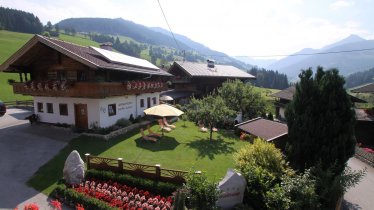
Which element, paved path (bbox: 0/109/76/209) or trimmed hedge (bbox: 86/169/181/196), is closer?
paved path (bbox: 0/109/76/209)

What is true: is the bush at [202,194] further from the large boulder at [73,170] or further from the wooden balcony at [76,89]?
the wooden balcony at [76,89]

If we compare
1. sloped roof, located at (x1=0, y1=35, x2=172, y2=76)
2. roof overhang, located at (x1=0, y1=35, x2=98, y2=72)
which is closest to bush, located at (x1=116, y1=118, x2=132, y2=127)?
sloped roof, located at (x1=0, y1=35, x2=172, y2=76)

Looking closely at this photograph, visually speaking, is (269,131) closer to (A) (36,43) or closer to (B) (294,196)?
(B) (294,196)

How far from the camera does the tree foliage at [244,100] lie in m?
31.9

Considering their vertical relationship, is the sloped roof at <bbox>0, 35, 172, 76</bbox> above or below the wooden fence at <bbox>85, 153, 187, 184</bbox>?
above

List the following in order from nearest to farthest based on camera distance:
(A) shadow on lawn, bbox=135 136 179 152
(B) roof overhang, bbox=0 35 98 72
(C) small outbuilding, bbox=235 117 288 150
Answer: (C) small outbuilding, bbox=235 117 288 150
(A) shadow on lawn, bbox=135 136 179 152
(B) roof overhang, bbox=0 35 98 72

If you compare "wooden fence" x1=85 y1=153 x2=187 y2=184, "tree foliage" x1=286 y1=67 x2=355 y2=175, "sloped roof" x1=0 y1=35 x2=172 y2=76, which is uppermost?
"sloped roof" x1=0 y1=35 x2=172 y2=76

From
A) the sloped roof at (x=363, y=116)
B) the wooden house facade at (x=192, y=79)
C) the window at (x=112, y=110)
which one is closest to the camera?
the window at (x=112, y=110)

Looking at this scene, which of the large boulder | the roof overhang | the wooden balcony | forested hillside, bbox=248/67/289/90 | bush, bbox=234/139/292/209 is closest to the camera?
bush, bbox=234/139/292/209

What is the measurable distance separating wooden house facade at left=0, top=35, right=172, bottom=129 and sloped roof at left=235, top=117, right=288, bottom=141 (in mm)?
11631

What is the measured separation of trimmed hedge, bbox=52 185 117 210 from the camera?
1088 centimetres

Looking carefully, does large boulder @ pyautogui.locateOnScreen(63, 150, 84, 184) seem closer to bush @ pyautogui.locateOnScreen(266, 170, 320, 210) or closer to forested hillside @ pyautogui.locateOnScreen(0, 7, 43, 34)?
bush @ pyautogui.locateOnScreen(266, 170, 320, 210)

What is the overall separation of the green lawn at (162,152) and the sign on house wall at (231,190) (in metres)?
1.48

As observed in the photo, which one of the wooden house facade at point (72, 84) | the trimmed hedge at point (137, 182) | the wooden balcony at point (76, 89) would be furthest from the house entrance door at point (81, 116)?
the trimmed hedge at point (137, 182)
